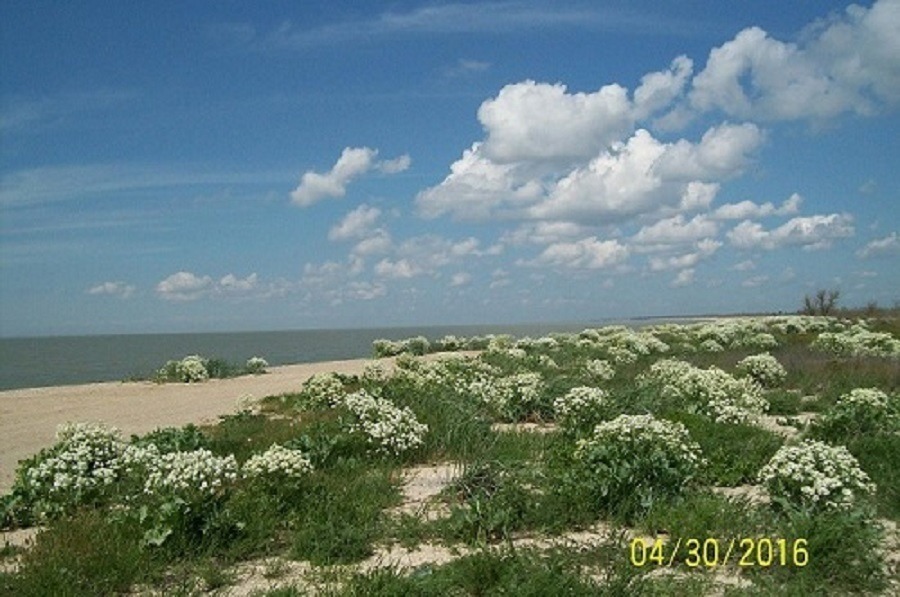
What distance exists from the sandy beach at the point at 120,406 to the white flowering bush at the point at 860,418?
986cm

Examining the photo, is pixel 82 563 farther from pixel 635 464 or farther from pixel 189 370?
pixel 189 370

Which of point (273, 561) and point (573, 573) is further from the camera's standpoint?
point (273, 561)

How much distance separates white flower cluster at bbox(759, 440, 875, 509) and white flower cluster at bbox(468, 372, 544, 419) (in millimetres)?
5713

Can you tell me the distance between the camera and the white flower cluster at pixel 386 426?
30.9ft

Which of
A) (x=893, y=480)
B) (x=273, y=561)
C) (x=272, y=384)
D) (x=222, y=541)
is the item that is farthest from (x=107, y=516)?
(x=272, y=384)

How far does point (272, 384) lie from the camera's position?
20.0 metres

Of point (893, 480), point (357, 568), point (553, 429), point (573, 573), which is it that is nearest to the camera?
point (573, 573)

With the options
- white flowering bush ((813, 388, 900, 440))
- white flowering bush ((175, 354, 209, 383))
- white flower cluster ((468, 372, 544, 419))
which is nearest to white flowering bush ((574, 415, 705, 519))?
white flowering bush ((813, 388, 900, 440))

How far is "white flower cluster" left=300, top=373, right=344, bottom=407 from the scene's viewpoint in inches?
528

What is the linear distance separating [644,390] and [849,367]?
Result: 751cm

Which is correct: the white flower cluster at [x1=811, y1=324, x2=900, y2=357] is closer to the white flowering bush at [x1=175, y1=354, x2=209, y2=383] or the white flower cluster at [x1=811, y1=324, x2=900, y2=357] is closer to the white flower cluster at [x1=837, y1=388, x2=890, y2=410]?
the white flower cluster at [x1=837, y1=388, x2=890, y2=410]

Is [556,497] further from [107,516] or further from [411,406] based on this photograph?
[411,406]

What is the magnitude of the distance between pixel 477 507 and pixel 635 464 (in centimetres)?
165

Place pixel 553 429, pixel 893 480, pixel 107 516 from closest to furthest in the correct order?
pixel 107 516 → pixel 893 480 → pixel 553 429
